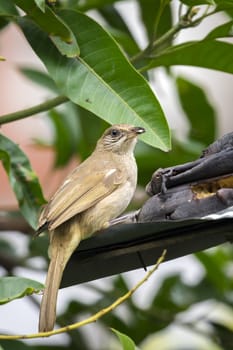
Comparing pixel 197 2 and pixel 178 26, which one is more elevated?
pixel 197 2

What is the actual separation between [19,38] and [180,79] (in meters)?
6.75

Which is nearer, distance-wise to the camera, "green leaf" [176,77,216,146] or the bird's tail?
the bird's tail

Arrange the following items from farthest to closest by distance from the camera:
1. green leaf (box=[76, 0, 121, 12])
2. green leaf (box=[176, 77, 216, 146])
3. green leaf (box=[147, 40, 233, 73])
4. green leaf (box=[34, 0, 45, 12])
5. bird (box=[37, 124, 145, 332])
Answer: green leaf (box=[176, 77, 216, 146])
green leaf (box=[76, 0, 121, 12])
green leaf (box=[147, 40, 233, 73])
bird (box=[37, 124, 145, 332])
green leaf (box=[34, 0, 45, 12])

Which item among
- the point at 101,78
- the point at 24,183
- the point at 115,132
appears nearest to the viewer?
the point at 101,78

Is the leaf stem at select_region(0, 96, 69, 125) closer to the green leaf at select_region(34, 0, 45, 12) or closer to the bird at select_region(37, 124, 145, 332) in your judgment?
the bird at select_region(37, 124, 145, 332)

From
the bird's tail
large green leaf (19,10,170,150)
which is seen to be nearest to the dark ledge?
the bird's tail

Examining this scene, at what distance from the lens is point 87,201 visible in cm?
383

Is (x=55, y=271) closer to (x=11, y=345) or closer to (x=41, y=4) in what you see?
(x=41, y=4)

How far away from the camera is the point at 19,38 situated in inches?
458

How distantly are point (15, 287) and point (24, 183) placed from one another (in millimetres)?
955

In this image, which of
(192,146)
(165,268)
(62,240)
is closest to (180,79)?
(192,146)

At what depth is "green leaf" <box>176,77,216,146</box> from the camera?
5.04 m

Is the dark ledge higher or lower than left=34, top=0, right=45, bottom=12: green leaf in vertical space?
lower

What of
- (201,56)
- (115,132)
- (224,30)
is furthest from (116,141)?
(224,30)
